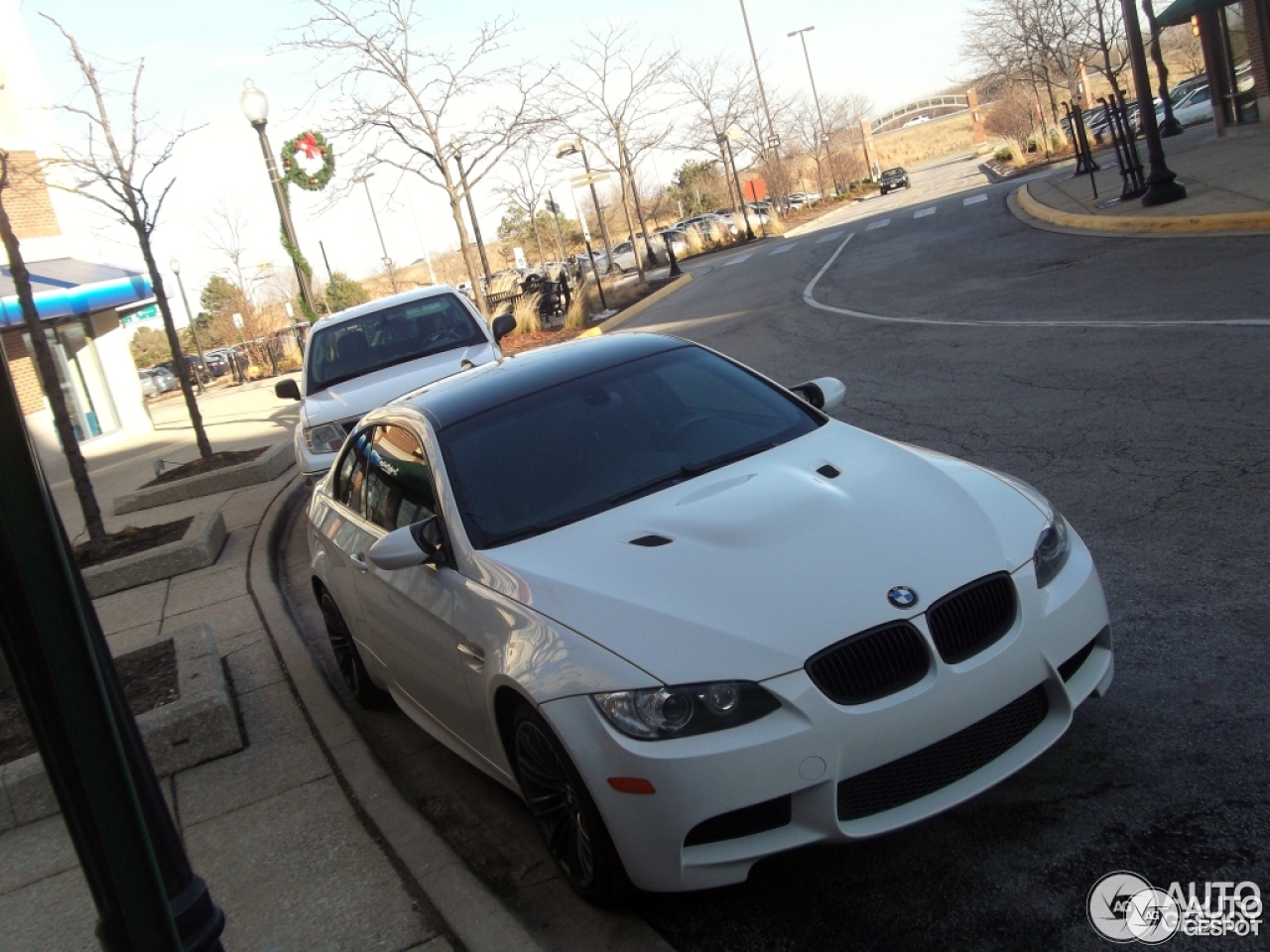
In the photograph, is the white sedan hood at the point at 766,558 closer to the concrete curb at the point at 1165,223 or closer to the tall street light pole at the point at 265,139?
the concrete curb at the point at 1165,223

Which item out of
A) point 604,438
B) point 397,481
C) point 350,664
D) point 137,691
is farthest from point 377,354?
point 604,438

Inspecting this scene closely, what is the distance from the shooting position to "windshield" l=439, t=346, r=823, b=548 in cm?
447

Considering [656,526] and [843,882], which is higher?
Result: [656,526]

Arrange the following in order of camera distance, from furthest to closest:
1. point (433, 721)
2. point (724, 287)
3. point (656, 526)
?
point (724, 287) < point (433, 721) < point (656, 526)

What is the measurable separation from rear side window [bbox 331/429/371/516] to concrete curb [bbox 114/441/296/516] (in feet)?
26.7

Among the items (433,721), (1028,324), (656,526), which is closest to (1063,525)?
(656,526)

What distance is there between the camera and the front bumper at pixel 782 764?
3.22 m

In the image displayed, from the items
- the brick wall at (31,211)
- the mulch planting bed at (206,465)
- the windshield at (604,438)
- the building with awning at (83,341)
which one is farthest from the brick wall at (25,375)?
the windshield at (604,438)

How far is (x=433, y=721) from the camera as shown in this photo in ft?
15.8

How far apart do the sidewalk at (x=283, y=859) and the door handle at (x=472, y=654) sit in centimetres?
70

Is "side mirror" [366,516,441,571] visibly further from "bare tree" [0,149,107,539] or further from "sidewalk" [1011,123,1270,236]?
"sidewalk" [1011,123,1270,236]

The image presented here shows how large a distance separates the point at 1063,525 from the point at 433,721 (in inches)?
97.3

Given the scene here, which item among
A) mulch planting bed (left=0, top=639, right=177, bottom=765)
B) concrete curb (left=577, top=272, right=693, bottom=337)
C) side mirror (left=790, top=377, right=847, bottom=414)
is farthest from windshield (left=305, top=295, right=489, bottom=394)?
concrete curb (left=577, top=272, right=693, bottom=337)

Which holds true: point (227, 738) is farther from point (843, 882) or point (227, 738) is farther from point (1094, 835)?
point (1094, 835)
